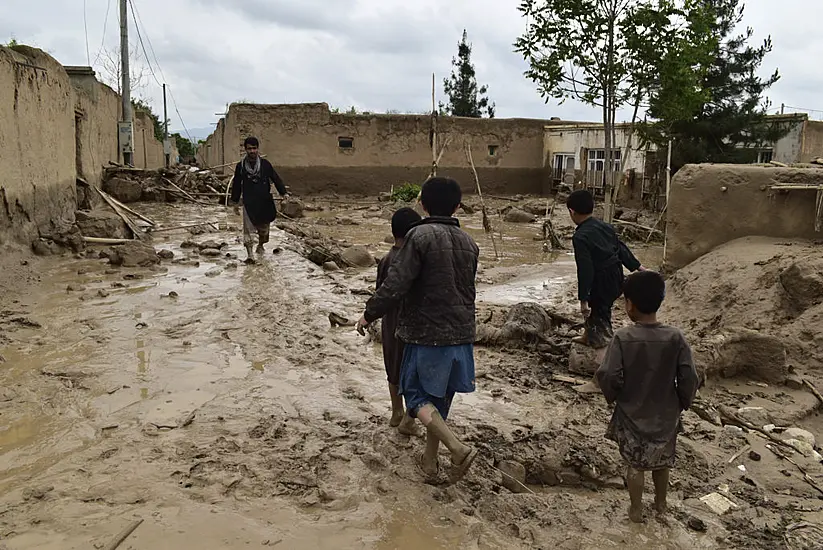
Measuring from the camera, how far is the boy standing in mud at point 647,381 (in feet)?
8.77

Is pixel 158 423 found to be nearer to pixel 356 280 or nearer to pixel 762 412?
pixel 762 412

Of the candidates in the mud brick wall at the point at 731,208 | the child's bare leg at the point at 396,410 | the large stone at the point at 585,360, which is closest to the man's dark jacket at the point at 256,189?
the large stone at the point at 585,360

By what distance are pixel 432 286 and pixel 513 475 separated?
1.04 metres

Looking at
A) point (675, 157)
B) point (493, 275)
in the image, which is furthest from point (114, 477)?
point (675, 157)

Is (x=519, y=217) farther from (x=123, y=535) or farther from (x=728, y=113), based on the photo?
(x=123, y=535)

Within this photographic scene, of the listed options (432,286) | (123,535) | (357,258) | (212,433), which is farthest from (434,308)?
(357,258)

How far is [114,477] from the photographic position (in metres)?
2.84

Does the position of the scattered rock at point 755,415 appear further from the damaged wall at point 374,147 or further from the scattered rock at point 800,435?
the damaged wall at point 374,147

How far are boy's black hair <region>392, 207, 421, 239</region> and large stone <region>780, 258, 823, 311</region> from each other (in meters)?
3.47

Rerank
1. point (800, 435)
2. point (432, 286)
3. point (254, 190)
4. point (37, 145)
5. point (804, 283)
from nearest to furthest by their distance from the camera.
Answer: point (432, 286), point (800, 435), point (804, 283), point (37, 145), point (254, 190)

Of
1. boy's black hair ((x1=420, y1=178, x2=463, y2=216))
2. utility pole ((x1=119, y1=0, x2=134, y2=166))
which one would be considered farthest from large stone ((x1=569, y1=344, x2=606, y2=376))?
utility pole ((x1=119, y1=0, x2=134, y2=166))

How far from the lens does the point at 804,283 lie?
197 inches

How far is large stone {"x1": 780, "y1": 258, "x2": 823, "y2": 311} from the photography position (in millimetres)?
4961

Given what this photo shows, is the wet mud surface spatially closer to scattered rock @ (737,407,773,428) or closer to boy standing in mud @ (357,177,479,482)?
scattered rock @ (737,407,773,428)
